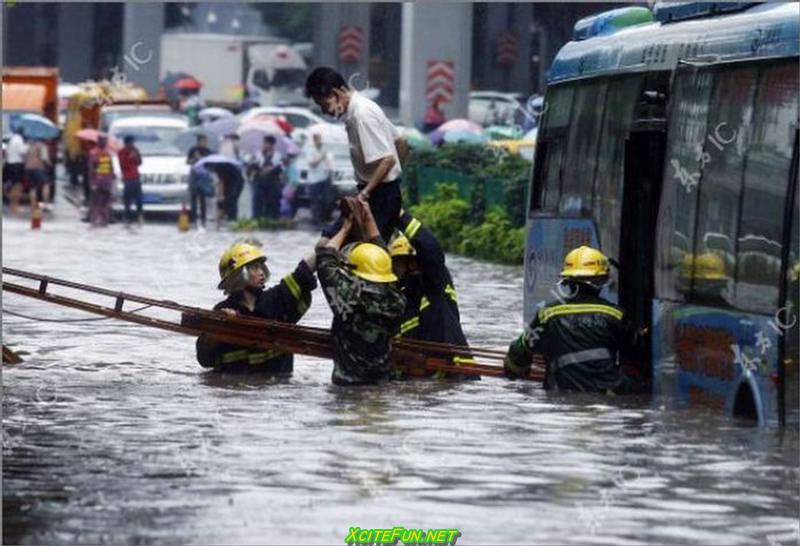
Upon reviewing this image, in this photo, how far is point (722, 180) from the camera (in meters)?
14.7

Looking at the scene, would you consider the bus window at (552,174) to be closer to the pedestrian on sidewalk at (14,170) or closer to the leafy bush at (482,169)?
the leafy bush at (482,169)

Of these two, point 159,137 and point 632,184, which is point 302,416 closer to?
point 632,184

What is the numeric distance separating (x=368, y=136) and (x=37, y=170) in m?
31.4

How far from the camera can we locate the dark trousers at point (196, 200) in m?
43.4

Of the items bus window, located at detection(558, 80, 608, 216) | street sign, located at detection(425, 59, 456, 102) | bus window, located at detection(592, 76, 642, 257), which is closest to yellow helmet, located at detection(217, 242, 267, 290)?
bus window, located at detection(592, 76, 642, 257)

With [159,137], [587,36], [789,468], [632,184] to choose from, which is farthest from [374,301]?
[159,137]

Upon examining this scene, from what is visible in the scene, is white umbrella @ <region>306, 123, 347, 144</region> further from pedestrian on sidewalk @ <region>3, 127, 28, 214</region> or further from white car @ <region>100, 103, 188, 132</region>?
pedestrian on sidewalk @ <region>3, 127, 28, 214</region>

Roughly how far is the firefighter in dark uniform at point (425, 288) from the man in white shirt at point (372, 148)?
0.14 meters

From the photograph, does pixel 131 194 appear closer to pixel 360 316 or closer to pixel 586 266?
pixel 360 316

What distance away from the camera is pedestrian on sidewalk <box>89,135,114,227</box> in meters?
42.9

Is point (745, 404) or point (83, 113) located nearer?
point (745, 404)

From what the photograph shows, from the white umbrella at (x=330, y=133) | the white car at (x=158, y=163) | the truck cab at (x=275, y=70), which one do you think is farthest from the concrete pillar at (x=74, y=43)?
the white umbrella at (x=330, y=133)

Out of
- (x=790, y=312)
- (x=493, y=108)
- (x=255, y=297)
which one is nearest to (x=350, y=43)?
(x=493, y=108)

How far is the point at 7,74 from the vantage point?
60.3 metres
